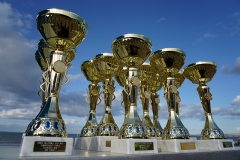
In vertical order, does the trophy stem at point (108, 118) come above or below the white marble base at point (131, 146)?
above

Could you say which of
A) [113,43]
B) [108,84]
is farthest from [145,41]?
[108,84]

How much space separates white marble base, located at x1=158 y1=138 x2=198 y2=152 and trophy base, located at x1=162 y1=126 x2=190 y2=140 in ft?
0.55

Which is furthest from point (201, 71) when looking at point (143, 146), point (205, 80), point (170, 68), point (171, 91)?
point (143, 146)

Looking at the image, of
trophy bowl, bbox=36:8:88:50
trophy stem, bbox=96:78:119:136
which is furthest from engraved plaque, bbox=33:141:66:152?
trophy stem, bbox=96:78:119:136

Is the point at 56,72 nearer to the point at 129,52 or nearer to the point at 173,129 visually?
the point at 129,52

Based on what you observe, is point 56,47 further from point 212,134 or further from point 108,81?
point 212,134

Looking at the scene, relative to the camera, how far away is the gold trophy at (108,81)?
666cm

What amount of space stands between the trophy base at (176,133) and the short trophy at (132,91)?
107 cm

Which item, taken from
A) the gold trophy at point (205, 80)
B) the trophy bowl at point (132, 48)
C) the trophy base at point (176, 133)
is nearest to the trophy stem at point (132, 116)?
the trophy bowl at point (132, 48)

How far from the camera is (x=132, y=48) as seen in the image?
548 centimetres

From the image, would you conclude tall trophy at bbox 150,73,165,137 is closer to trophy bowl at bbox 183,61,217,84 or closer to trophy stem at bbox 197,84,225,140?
trophy bowl at bbox 183,61,217,84

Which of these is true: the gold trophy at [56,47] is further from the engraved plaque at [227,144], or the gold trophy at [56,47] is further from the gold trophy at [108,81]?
the engraved plaque at [227,144]

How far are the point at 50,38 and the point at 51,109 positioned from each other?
1.66 metres

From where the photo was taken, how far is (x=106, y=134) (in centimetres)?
637
